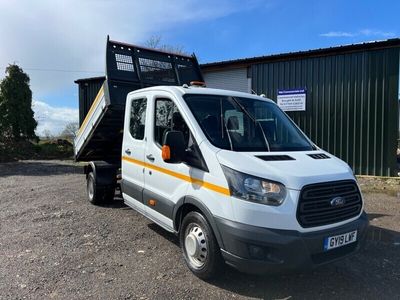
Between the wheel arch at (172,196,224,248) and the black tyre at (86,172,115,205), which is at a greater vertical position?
the wheel arch at (172,196,224,248)

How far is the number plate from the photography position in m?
3.96

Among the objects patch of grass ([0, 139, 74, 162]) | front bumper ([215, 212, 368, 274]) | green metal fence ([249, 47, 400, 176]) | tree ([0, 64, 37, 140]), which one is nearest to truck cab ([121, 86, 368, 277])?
front bumper ([215, 212, 368, 274])

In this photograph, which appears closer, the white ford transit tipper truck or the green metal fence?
the white ford transit tipper truck

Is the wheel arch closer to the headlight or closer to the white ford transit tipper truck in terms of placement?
the white ford transit tipper truck

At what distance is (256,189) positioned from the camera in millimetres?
3869

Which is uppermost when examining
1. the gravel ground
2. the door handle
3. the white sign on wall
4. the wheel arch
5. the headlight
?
the white sign on wall

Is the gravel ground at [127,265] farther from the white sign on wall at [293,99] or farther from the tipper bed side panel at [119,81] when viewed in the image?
the white sign on wall at [293,99]

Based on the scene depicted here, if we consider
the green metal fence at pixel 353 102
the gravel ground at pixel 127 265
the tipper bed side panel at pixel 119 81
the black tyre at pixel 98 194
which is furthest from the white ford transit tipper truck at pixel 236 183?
the green metal fence at pixel 353 102

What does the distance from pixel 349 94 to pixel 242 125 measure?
8865 millimetres

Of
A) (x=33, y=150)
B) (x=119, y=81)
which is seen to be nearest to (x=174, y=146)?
(x=119, y=81)

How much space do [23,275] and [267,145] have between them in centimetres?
342

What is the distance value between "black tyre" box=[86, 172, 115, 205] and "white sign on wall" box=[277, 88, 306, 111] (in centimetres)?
788

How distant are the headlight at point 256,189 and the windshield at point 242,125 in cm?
61

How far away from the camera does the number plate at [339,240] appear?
13.0 ft
